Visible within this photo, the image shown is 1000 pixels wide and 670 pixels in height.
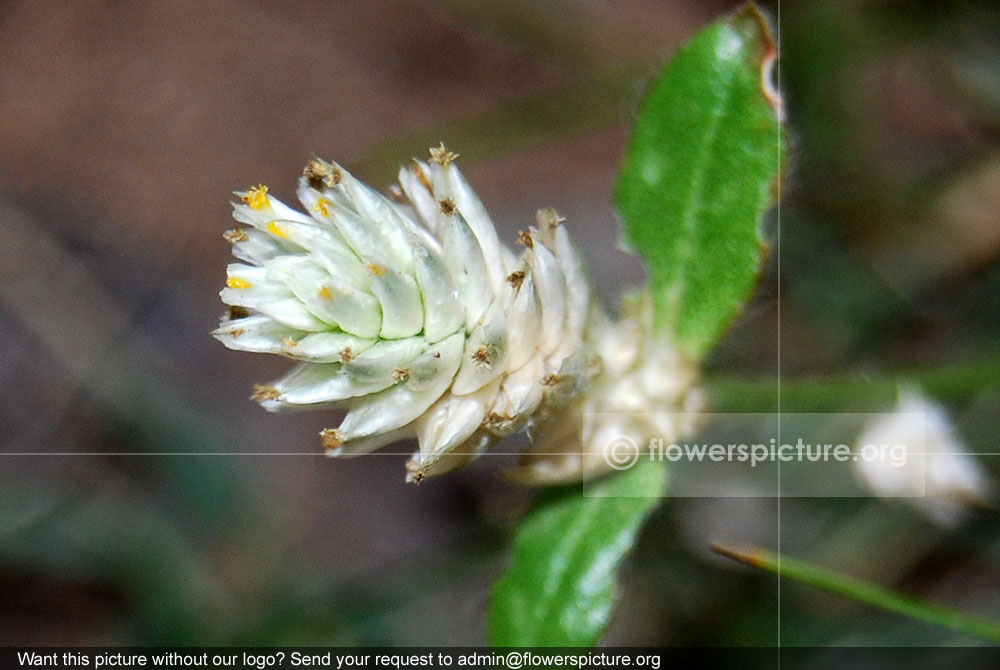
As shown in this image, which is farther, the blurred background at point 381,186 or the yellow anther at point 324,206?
the blurred background at point 381,186

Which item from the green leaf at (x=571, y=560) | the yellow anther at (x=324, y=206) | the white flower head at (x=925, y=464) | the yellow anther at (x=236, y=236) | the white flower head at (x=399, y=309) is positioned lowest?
the green leaf at (x=571, y=560)

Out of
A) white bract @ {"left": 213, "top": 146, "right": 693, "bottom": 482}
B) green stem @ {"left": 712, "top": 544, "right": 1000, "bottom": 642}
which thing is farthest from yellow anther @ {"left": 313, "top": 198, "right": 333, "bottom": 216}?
green stem @ {"left": 712, "top": 544, "right": 1000, "bottom": 642}

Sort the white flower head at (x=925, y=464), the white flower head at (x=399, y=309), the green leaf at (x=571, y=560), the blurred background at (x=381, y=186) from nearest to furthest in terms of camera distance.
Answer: the white flower head at (x=399, y=309), the green leaf at (x=571, y=560), the white flower head at (x=925, y=464), the blurred background at (x=381, y=186)

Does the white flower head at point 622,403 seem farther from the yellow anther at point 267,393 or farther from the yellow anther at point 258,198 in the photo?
the yellow anther at point 258,198

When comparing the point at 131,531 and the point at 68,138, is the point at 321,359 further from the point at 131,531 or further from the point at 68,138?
the point at 68,138

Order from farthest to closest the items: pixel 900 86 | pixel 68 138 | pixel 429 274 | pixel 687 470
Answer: pixel 68 138
pixel 900 86
pixel 687 470
pixel 429 274

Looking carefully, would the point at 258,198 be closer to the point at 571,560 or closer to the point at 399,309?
the point at 399,309

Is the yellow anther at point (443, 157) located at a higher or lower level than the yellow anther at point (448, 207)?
higher

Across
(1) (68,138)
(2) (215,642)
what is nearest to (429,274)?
(2) (215,642)

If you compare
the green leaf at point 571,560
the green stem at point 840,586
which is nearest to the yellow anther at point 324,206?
the green leaf at point 571,560
